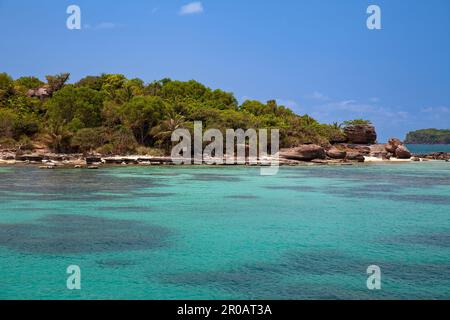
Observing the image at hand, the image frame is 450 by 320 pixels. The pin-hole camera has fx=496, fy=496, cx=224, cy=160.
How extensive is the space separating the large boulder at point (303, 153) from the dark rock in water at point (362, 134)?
20101mm

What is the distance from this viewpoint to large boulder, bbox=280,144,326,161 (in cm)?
6203

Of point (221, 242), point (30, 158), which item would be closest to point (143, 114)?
point (30, 158)

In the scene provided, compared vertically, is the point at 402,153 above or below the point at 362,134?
below

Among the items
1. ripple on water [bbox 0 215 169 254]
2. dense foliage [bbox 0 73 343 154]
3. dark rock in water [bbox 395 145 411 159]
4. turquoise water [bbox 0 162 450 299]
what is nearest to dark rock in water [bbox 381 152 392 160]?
dark rock in water [bbox 395 145 411 159]

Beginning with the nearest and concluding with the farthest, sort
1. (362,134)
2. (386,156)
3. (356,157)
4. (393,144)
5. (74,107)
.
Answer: (74,107) → (356,157) → (386,156) → (393,144) → (362,134)

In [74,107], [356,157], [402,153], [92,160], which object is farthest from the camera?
[402,153]

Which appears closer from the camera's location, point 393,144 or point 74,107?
point 74,107

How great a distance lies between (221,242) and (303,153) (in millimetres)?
46718

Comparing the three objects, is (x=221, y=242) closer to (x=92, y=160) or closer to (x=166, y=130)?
(x=92, y=160)

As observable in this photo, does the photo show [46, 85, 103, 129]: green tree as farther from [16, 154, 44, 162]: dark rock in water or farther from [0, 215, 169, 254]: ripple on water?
[0, 215, 169, 254]: ripple on water

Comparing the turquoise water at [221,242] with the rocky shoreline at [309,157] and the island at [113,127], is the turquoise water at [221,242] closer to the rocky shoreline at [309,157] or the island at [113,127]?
the rocky shoreline at [309,157]

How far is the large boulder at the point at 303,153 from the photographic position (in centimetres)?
6203

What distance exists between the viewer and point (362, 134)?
8212cm
